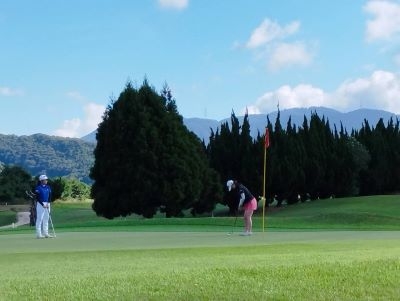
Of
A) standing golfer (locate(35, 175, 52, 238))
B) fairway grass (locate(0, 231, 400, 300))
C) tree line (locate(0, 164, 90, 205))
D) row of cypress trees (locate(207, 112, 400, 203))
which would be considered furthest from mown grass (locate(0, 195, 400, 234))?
tree line (locate(0, 164, 90, 205))

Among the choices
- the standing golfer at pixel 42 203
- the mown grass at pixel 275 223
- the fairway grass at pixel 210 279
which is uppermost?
the standing golfer at pixel 42 203

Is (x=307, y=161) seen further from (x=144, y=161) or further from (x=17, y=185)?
(x=17, y=185)

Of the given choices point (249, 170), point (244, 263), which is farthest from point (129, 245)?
point (249, 170)

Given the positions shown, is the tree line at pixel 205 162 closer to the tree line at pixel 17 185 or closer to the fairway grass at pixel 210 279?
the tree line at pixel 17 185

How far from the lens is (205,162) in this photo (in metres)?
49.1

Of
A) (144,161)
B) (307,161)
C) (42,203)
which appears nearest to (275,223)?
(42,203)

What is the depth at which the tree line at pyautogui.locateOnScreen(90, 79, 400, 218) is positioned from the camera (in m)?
45.9

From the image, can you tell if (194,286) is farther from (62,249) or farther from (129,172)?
(129,172)

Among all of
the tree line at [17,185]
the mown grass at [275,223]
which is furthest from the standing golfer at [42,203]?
the tree line at [17,185]

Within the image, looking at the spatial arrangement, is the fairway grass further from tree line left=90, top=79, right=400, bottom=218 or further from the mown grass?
tree line left=90, top=79, right=400, bottom=218

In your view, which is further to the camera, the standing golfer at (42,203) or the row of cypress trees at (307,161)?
the row of cypress trees at (307,161)

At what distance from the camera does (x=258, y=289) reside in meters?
9.26

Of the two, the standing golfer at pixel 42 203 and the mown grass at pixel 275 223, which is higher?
the standing golfer at pixel 42 203

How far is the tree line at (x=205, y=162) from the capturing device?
45875mm
